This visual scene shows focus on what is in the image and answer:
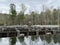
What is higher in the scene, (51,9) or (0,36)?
(51,9)

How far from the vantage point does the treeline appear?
38.4 meters

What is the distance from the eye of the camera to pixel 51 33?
29.2 metres

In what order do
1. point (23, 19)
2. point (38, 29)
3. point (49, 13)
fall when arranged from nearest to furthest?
point (38, 29) < point (23, 19) < point (49, 13)

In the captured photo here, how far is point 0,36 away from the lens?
1037 inches

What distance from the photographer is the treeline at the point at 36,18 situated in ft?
126

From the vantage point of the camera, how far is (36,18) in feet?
136

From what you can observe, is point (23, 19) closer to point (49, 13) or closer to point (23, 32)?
point (49, 13)

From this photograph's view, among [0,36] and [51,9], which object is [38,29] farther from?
[51,9]

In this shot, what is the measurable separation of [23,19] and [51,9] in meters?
7.64

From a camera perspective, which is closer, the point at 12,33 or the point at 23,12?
the point at 12,33

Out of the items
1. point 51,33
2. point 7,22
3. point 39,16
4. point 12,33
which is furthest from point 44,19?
point 12,33

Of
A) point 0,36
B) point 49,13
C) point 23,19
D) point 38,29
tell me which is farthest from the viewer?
point 49,13

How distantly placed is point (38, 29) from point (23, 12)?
10989mm

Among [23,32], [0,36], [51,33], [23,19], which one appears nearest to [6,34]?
[0,36]
